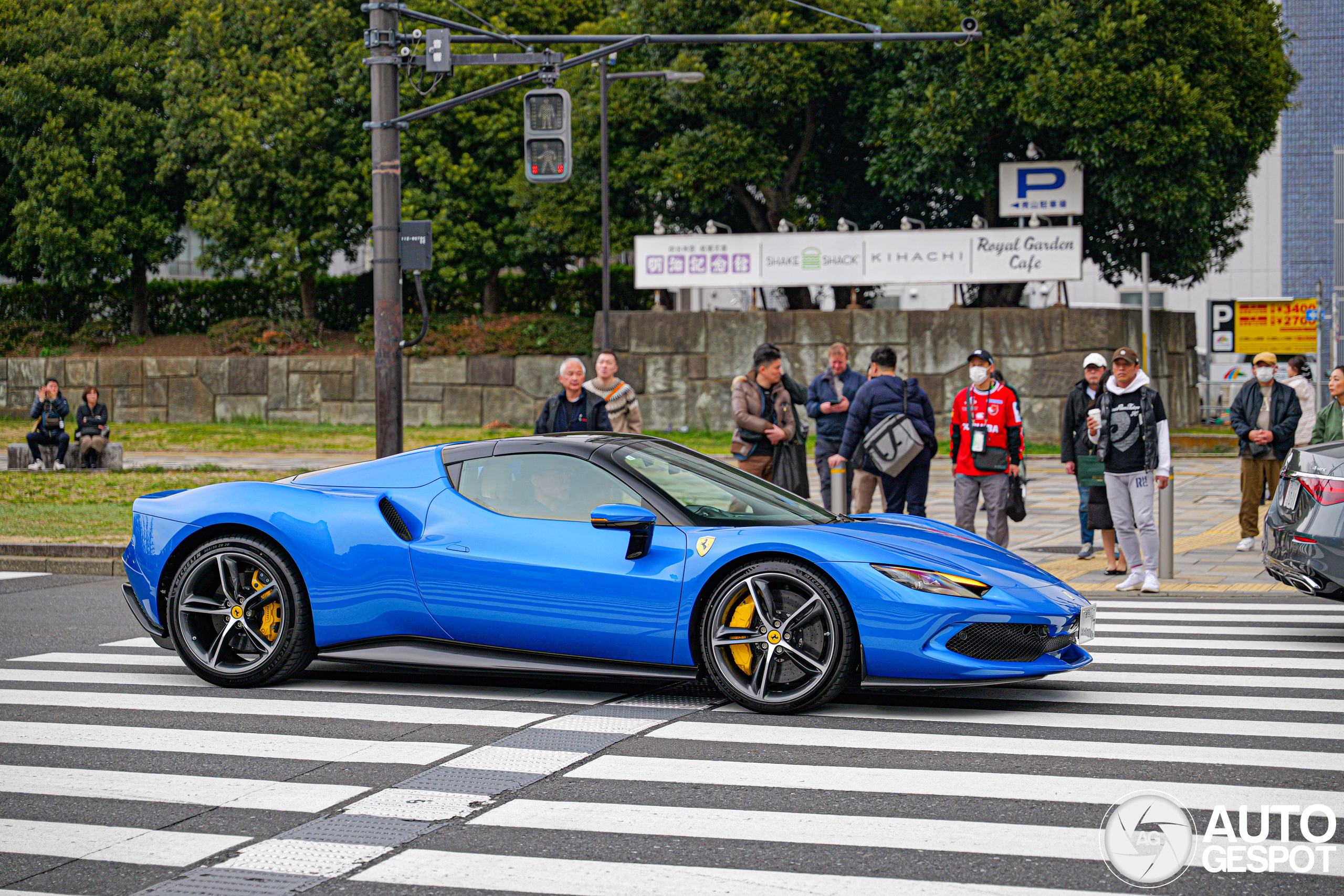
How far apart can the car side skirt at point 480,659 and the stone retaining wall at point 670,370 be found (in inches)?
873

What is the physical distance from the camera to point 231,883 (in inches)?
154

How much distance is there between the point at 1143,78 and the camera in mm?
25812

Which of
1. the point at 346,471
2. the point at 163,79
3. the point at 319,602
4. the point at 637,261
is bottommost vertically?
the point at 319,602

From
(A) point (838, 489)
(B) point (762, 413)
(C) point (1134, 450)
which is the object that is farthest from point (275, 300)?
(C) point (1134, 450)

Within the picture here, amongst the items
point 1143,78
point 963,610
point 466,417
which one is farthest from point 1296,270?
point 963,610

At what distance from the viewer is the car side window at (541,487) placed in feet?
21.0

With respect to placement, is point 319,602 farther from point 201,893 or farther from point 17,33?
point 17,33

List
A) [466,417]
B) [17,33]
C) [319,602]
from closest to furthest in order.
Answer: [319,602] → [466,417] → [17,33]

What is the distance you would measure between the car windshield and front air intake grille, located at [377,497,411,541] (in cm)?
101

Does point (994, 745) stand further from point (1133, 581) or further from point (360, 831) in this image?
point (1133, 581)

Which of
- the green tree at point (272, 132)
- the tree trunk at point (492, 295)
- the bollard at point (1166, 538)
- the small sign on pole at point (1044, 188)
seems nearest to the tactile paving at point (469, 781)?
the bollard at point (1166, 538)

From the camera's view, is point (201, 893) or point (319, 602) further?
point (319, 602)

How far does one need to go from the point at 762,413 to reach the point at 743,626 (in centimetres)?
513

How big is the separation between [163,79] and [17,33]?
3.71 meters
